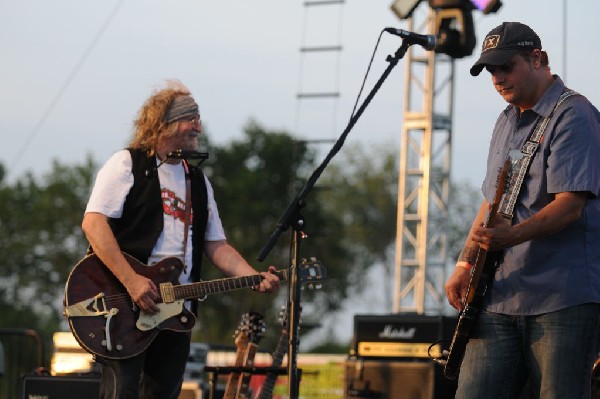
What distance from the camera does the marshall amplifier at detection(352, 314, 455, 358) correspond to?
7727 millimetres

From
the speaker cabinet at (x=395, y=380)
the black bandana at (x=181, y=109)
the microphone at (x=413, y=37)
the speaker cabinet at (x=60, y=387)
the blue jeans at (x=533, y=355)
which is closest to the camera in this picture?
the blue jeans at (x=533, y=355)

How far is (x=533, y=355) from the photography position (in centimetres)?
420

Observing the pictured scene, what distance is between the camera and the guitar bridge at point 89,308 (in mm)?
5539

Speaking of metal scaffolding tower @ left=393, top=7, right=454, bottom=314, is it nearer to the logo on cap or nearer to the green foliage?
the logo on cap

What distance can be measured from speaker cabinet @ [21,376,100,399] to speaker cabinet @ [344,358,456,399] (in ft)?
5.59

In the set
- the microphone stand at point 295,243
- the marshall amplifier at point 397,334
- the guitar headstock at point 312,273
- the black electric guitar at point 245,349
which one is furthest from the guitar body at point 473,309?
the marshall amplifier at point 397,334

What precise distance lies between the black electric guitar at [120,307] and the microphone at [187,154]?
473mm

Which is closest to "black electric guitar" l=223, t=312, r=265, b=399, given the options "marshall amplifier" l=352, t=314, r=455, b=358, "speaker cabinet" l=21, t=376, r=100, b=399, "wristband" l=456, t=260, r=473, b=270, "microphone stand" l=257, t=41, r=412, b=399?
"speaker cabinet" l=21, t=376, r=100, b=399

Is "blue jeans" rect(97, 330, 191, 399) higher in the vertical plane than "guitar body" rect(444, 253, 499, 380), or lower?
lower

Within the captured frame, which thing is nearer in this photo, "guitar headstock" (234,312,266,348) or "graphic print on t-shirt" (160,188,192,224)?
"graphic print on t-shirt" (160,188,192,224)

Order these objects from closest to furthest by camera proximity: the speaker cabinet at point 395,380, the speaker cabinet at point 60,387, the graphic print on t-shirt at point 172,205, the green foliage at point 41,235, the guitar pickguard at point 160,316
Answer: the guitar pickguard at point 160,316
the graphic print on t-shirt at point 172,205
the speaker cabinet at point 60,387
the speaker cabinet at point 395,380
the green foliage at point 41,235

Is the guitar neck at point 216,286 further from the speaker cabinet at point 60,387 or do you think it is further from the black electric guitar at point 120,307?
the speaker cabinet at point 60,387

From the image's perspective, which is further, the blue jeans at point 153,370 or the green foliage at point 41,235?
the green foliage at point 41,235

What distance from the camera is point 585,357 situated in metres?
4.13
